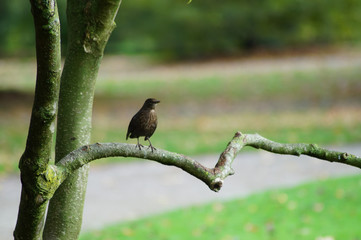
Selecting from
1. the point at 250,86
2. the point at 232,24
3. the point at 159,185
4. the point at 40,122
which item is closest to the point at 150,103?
the point at 40,122

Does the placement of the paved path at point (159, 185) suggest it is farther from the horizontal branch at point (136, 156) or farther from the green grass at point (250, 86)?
the green grass at point (250, 86)

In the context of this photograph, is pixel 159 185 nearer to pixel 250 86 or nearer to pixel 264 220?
pixel 264 220

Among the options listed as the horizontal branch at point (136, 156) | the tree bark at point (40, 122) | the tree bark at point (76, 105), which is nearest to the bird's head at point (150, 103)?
the horizontal branch at point (136, 156)

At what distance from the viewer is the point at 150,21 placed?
3152 cm

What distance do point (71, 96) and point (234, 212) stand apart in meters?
4.15

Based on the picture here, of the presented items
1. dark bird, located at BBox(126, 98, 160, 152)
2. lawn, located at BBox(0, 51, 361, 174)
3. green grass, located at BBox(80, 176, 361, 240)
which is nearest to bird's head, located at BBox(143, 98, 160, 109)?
dark bird, located at BBox(126, 98, 160, 152)

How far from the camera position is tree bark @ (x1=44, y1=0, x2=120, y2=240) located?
2.71m

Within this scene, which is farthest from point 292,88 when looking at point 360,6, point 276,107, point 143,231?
point 143,231

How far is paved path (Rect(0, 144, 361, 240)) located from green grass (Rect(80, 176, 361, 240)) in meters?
0.45

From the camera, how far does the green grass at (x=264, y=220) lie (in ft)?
18.7

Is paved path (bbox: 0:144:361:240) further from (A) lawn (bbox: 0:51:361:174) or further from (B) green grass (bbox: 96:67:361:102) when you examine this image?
(B) green grass (bbox: 96:67:361:102)

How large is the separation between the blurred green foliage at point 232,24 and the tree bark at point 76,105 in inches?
896

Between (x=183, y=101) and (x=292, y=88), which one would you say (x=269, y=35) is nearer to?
(x=292, y=88)

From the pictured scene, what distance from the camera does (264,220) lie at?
20.2 feet
